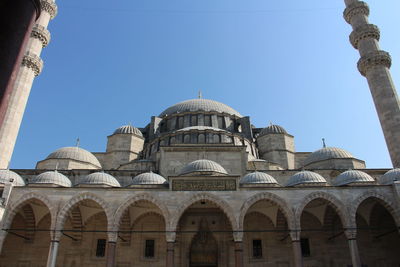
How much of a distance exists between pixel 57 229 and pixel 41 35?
39.8 feet

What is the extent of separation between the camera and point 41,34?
1870 cm

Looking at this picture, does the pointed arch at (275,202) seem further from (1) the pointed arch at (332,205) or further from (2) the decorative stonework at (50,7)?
(2) the decorative stonework at (50,7)

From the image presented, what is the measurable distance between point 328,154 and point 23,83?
17570mm

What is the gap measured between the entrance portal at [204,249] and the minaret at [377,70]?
10052mm

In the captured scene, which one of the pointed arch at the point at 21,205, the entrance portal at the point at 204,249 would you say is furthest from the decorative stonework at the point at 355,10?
the pointed arch at the point at 21,205

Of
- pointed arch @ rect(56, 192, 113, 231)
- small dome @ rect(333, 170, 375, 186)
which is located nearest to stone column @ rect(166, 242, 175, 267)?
pointed arch @ rect(56, 192, 113, 231)

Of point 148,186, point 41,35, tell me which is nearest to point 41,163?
point 41,35

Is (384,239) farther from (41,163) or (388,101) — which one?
(41,163)

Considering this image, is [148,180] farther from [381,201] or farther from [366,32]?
[366,32]

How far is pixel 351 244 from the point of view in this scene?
12.2 metres

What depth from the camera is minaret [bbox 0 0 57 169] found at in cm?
1533

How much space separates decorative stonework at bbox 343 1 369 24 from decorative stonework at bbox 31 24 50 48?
19408 millimetres

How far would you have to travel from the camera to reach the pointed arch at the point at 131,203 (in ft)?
41.1

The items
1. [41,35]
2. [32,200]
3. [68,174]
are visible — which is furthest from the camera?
[41,35]
